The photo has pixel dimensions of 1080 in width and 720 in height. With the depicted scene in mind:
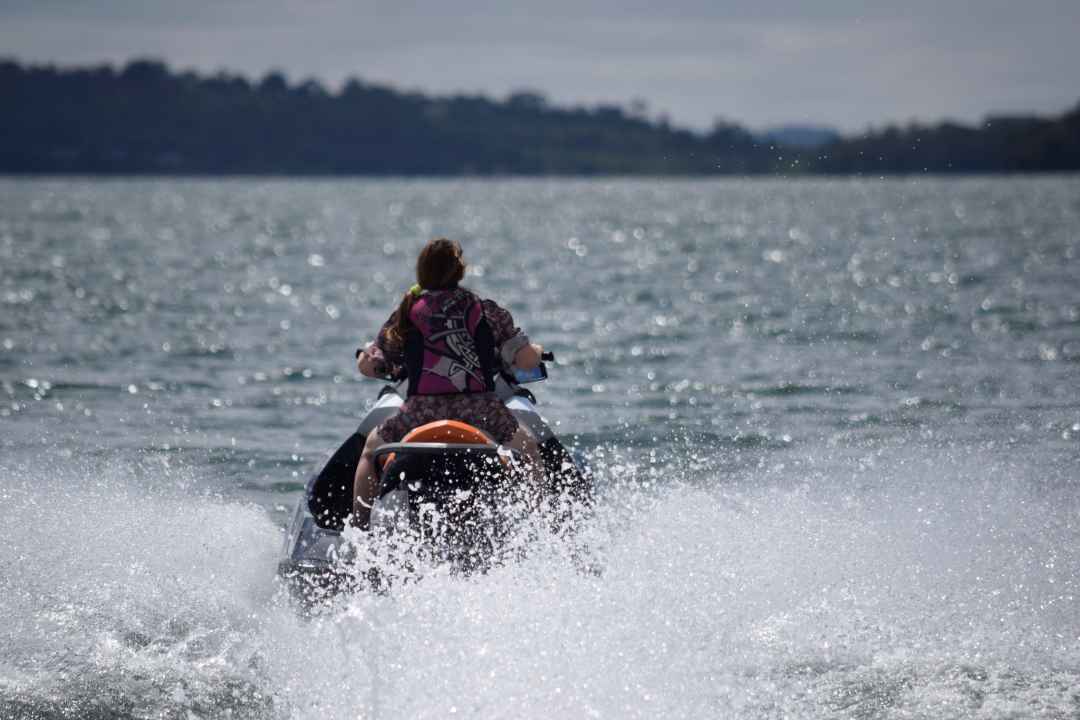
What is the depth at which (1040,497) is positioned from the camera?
380 inches

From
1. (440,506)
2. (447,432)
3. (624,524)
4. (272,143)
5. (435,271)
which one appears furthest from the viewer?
(272,143)

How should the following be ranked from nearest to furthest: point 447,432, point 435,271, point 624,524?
point 447,432, point 435,271, point 624,524

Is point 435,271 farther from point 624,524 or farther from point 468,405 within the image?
point 624,524

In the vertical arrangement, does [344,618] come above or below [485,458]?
below

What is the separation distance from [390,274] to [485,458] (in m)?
33.6

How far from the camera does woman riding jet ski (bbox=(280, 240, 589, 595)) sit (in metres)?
6.66

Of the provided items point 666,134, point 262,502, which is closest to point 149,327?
point 262,502

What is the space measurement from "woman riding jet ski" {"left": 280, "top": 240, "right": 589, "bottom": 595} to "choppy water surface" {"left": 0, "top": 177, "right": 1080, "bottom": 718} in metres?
0.29

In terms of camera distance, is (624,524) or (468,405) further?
(624,524)

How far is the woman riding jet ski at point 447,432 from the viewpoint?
6660 millimetres

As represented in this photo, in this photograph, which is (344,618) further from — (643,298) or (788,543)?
(643,298)

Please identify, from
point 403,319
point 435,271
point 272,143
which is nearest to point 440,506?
point 403,319

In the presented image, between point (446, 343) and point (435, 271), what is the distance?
1.12 ft

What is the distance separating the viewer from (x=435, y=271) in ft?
23.1
